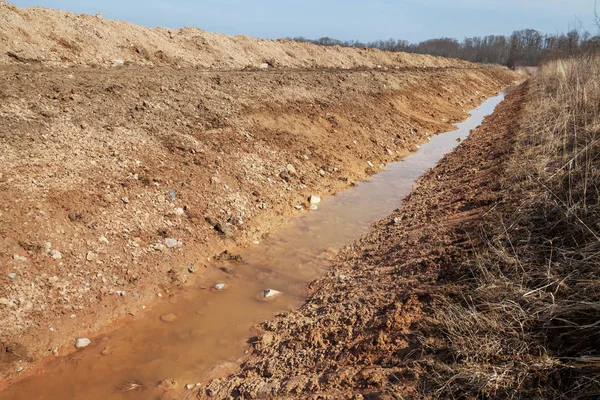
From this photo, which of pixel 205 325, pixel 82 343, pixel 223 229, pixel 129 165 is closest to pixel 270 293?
pixel 205 325

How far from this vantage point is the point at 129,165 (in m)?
5.74

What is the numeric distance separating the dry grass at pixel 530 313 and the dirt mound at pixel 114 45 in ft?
A: 33.8

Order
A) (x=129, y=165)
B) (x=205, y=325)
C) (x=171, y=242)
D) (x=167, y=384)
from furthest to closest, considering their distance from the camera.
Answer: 1. (x=129, y=165)
2. (x=171, y=242)
3. (x=205, y=325)
4. (x=167, y=384)

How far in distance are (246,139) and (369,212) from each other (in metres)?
2.76

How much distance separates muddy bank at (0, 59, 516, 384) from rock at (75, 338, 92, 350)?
0.09m

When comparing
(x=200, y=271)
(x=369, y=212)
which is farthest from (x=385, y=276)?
(x=369, y=212)

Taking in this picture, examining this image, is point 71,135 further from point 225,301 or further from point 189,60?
point 189,60

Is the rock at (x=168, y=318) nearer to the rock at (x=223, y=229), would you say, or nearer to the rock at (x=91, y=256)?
the rock at (x=91, y=256)

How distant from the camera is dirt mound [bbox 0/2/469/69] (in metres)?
10.1

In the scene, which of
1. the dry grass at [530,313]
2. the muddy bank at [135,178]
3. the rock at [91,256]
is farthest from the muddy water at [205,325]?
the dry grass at [530,313]

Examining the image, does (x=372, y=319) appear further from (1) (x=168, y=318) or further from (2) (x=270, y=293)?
(1) (x=168, y=318)

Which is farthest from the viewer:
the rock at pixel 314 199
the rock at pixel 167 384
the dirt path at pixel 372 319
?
the rock at pixel 314 199

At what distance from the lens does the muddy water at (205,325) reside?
334cm

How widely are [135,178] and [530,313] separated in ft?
16.1
